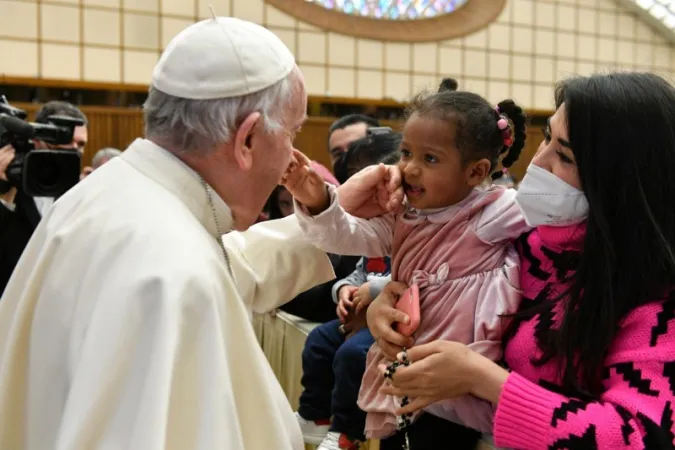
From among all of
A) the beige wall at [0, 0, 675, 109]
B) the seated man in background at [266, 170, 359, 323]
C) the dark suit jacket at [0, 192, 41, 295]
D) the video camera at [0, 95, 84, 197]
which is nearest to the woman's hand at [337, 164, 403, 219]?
the seated man in background at [266, 170, 359, 323]

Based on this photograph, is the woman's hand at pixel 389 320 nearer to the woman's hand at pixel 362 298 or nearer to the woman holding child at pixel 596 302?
the woman holding child at pixel 596 302

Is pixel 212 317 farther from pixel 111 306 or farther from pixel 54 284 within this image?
pixel 54 284

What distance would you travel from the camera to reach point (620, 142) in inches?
47.2

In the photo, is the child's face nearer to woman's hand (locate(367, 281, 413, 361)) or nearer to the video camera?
Answer: woman's hand (locate(367, 281, 413, 361))

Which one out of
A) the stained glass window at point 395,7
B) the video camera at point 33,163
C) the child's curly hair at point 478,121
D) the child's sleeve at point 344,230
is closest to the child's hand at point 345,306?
the child's sleeve at point 344,230

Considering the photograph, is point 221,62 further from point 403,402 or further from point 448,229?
point 403,402

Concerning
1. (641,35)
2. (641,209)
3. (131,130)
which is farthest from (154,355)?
(641,35)

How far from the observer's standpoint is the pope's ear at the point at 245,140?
48.1 inches

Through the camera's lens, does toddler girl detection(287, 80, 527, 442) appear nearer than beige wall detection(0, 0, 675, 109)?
Yes

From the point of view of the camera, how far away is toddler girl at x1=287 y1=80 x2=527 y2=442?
4.74ft

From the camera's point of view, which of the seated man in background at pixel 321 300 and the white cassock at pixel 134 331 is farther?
the seated man in background at pixel 321 300

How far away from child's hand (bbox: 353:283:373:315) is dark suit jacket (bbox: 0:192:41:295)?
154 cm

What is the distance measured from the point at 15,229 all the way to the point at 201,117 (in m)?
1.99

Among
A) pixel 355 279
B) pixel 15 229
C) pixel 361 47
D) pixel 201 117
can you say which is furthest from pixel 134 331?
pixel 361 47
